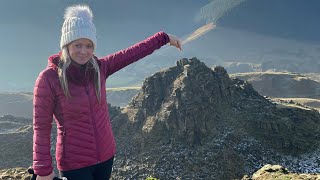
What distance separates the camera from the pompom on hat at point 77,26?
225 inches

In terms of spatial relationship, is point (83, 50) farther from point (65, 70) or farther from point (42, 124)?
point (42, 124)

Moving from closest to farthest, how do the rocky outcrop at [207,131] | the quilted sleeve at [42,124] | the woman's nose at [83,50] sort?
the quilted sleeve at [42,124] → the woman's nose at [83,50] → the rocky outcrop at [207,131]

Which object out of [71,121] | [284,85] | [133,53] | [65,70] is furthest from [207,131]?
[284,85]

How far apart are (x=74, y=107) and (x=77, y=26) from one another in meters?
1.27

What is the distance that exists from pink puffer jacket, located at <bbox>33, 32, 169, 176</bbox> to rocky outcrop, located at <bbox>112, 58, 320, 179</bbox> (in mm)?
26439

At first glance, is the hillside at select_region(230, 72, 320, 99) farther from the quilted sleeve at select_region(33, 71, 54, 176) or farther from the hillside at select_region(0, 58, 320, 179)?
the quilted sleeve at select_region(33, 71, 54, 176)

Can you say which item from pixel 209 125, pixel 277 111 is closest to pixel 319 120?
pixel 277 111

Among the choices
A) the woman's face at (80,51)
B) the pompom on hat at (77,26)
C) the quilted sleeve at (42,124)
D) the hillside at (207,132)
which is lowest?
the hillside at (207,132)

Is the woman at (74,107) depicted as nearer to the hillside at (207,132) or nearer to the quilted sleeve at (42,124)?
the quilted sleeve at (42,124)

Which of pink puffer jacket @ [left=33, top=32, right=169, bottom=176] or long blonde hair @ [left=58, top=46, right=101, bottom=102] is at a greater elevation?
long blonde hair @ [left=58, top=46, right=101, bottom=102]

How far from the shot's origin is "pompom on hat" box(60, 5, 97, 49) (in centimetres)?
571

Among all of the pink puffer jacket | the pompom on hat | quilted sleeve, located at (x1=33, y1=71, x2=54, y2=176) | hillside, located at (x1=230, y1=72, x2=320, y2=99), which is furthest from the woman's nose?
hillside, located at (x1=230, y1=72, x2=320, y2=99)

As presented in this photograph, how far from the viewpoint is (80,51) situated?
571cm

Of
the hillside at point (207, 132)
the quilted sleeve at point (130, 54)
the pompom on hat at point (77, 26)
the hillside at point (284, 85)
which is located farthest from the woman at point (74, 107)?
the hillside at point (284, 85)
